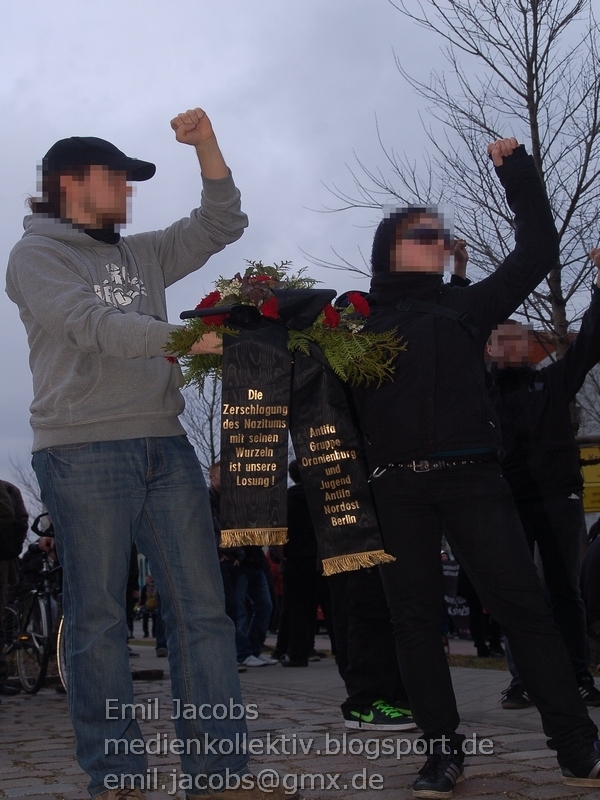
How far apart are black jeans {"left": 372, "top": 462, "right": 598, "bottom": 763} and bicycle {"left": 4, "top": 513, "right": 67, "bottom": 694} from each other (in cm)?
496

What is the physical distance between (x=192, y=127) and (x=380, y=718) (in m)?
3.25

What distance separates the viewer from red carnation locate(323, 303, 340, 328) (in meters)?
3.43

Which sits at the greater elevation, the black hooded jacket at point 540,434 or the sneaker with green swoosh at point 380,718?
the black hooded jacket at point 540,434

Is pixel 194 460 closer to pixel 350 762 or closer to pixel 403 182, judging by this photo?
pixel 350 762

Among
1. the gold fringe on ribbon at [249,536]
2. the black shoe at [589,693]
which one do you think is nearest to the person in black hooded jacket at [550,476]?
the black shoe at [589,693]

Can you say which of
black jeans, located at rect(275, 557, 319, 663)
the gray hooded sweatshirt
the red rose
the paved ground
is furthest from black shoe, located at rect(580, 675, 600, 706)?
black jeans, located at rect(275, 557, 319, 663)

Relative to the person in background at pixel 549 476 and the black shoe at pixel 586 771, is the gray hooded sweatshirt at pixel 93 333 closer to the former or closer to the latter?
the black shoe at pixel 586 771

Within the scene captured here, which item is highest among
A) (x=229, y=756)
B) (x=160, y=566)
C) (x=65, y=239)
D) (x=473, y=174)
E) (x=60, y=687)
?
(x=473, y=174)

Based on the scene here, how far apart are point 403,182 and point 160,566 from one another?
7790 mm

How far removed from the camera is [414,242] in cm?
386

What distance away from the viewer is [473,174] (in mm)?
9977

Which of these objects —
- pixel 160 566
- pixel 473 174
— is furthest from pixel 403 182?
pixel 160 566

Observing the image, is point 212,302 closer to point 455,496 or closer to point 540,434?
point 455,496

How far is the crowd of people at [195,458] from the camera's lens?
314 centimetres
